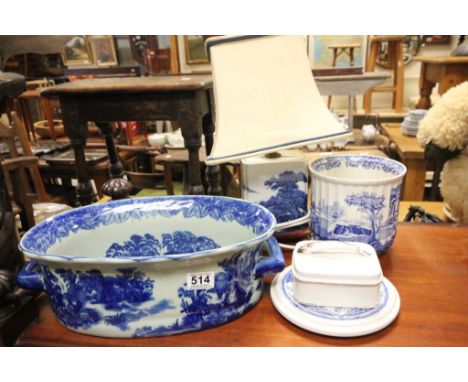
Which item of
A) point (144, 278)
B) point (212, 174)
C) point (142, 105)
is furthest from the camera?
point (212, 174)

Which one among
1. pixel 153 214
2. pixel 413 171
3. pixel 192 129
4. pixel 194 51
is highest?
pixel 194 51

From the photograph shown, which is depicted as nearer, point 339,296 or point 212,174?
point 339,296

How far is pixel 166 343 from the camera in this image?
52 centimetres

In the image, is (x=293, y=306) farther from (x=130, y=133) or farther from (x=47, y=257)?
(x=130, y=133)

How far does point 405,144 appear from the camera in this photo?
6.36ft

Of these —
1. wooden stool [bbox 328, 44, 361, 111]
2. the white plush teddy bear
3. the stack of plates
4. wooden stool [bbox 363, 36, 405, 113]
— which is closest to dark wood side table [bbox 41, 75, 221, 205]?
the white plush teddy bear

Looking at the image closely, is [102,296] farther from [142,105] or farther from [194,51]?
[194,51]

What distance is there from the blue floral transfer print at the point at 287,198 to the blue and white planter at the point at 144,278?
11cm

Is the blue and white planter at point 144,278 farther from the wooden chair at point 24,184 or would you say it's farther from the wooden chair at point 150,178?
the wooden chair at point 150,178

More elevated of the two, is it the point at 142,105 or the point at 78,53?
the point at 78,53

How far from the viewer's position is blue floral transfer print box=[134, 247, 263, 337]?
50 centimetres

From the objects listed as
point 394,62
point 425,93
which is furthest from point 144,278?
point 394,62

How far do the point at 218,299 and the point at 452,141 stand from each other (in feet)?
2.42

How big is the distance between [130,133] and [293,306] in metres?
2.42
